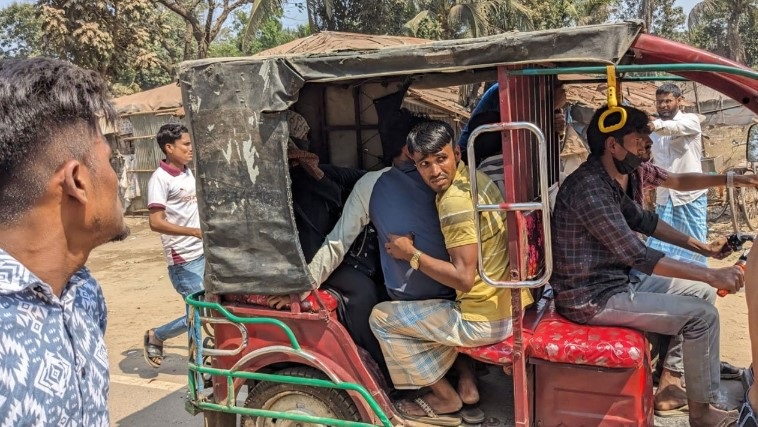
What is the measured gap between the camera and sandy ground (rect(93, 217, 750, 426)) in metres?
4.84

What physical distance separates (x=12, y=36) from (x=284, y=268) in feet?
139

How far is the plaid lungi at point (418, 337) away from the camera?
10.3ft

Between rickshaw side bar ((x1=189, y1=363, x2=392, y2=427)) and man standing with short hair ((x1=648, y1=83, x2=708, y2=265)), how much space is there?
3.78 m

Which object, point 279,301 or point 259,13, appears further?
point 259,13

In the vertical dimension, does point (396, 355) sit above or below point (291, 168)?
below

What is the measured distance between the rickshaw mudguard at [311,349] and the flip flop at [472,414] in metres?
0.37

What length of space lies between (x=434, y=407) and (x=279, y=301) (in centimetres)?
94

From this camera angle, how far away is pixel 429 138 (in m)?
3.04

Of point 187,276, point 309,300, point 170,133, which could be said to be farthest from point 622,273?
point 170,133

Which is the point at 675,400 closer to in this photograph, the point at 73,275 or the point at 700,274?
the point at 700,274

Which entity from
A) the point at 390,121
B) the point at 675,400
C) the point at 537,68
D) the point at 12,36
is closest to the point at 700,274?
the point at 675,400

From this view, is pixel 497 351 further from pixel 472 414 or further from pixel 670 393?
pixel 670 393

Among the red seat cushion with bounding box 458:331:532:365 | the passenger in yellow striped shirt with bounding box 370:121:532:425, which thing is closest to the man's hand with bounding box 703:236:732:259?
the passenger in yellow striped shirt with bounding box 370:121:532:425

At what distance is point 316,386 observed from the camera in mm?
3342
